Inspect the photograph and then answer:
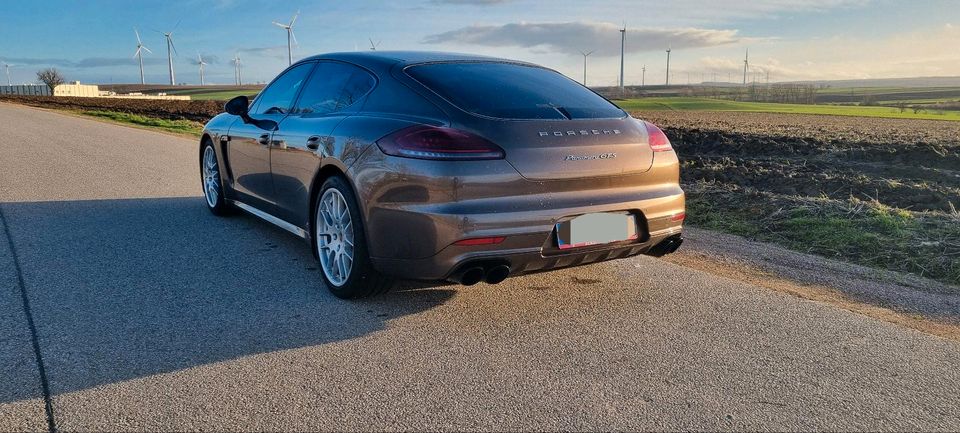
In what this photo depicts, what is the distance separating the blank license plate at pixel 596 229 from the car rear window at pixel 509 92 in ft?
2.00

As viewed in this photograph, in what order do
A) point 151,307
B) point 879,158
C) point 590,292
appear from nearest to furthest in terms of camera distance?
point 151,307 → point 590,292 → point 879,158

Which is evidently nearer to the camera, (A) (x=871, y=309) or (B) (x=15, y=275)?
(A) (x=871, y=309)

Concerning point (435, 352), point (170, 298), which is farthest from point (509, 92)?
point (170, 298)

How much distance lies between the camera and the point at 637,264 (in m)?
5.35

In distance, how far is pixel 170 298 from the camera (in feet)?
14.1

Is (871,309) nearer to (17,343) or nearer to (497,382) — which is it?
(497,382)

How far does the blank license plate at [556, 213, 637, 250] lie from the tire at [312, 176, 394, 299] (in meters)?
1.10

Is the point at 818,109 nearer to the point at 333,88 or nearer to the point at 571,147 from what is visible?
the point at 333,88

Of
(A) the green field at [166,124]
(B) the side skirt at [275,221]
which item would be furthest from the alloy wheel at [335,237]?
(A) the green field at [166,124]

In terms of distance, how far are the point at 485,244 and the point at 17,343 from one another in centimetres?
236

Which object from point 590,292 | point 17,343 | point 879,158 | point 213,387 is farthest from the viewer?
point 879,158

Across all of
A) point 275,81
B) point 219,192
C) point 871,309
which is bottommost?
point 871,309

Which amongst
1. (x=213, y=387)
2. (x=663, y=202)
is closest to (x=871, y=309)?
(x=663, y=202)

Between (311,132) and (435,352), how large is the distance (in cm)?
189
